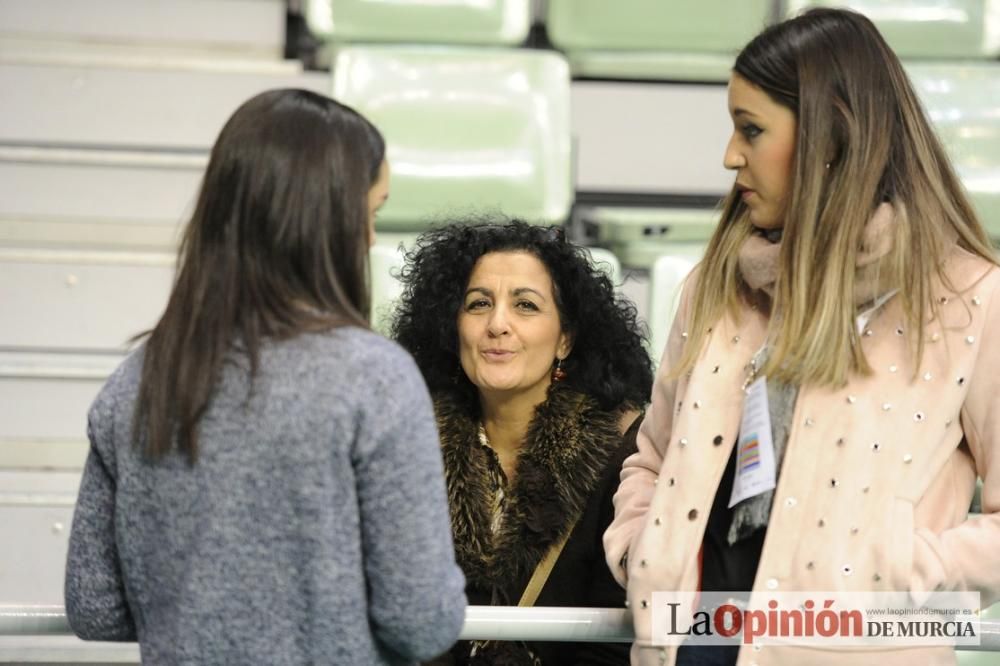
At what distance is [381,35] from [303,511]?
196 centimetres

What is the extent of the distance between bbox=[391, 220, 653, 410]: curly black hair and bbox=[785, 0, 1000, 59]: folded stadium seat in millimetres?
1243

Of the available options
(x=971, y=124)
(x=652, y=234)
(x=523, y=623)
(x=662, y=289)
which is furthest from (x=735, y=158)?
(x=971, y=124)

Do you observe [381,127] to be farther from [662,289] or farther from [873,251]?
[873,251]

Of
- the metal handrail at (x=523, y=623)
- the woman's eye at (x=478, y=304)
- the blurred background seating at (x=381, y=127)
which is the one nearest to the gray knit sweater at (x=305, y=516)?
the metal handrail at (x=523, y=623)

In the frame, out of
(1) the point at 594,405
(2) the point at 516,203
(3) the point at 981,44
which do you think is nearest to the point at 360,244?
(1) the point at 594,405

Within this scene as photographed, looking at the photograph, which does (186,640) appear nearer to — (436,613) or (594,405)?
(436,613)

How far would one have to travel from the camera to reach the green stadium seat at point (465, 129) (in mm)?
2633

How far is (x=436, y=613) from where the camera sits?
3.36ft

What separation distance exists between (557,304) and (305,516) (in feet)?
3.26

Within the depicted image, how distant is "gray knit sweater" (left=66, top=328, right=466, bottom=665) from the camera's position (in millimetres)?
1000

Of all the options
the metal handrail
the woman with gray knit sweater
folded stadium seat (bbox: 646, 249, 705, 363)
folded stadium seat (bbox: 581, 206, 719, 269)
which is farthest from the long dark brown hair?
folded stadium seat (bbox: 581, 206, 719, 269)

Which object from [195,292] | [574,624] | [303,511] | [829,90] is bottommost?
[574,624]

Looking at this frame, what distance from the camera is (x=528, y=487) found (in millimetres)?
1789

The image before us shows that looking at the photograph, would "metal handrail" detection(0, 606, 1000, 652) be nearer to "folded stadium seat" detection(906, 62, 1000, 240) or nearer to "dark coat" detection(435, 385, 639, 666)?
"dark coat" detection(435, 385, 639, 666)
